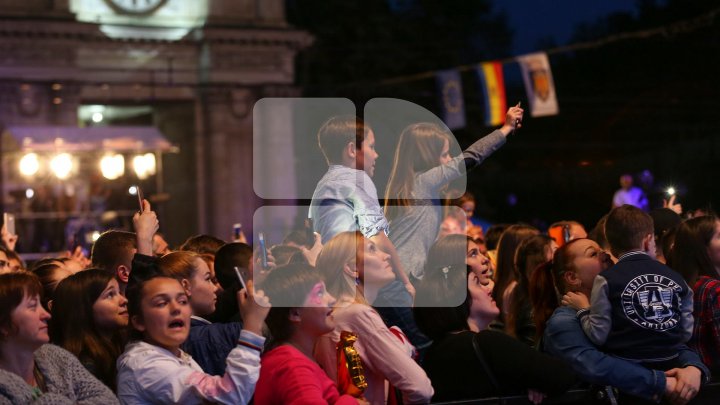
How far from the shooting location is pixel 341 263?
521 centimetres

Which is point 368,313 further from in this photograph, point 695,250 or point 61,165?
point 61,165

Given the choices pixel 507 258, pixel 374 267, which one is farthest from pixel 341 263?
pixel 507 258

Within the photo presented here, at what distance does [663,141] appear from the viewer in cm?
3619

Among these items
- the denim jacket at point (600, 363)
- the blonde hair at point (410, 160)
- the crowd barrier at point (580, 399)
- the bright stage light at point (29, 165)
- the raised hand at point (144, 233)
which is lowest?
the crowd barrier at point (580, 399)

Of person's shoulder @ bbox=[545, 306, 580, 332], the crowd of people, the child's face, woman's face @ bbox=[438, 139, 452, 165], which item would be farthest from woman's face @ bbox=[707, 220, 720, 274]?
the child's face

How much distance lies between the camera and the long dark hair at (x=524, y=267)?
22.1ft

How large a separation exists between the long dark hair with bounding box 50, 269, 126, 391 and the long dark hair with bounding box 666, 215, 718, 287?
11.0 ft

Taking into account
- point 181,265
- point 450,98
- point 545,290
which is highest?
point 450,98

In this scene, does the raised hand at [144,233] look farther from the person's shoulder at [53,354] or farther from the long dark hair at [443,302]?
the long dark hair at [443,302]

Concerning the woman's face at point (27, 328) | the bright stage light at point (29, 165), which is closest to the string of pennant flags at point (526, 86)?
the bright stage light at point (29, 165)

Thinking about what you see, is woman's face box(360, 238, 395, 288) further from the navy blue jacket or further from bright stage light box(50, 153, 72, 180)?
bright stage light box(50, 153, 72, 180)

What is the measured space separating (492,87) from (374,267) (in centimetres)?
1831

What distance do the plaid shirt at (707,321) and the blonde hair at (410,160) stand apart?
171 cm

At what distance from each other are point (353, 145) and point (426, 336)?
1156 millimetres
